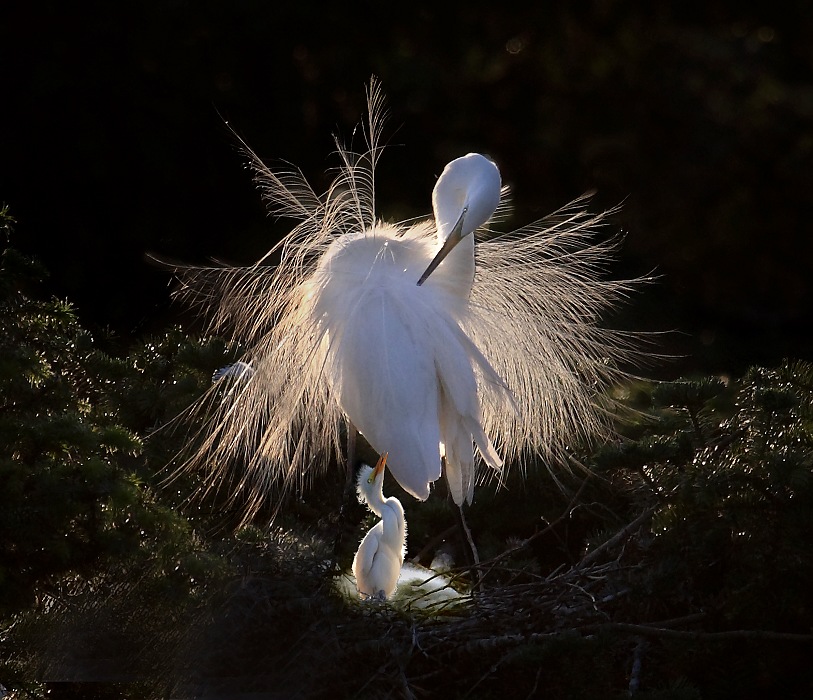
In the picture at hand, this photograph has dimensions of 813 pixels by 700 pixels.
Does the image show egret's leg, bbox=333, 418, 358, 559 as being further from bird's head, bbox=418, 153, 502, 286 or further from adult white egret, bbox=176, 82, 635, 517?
bird's head, bbox=418, 153, 502, 286

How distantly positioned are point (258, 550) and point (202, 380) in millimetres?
834

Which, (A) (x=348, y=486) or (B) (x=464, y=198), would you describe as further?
(A) (x=348, y=486)

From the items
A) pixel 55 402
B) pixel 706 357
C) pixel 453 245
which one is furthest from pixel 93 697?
pixel 706 357

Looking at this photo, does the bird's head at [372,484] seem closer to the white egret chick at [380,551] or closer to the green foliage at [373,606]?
the white egret chick at [380,551]

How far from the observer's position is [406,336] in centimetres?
337

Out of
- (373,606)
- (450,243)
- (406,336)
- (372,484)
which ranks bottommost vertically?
(373,606)

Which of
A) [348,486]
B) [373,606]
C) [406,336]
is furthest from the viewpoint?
[348,486]

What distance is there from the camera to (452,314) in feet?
11.9

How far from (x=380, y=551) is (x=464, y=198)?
1.06 m

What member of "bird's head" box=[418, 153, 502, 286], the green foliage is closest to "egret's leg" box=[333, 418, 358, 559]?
the green foliage

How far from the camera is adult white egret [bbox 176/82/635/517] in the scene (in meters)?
3.35

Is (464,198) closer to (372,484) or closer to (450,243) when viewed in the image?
(450,243)

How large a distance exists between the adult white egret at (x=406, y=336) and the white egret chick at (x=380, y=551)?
0.66ft

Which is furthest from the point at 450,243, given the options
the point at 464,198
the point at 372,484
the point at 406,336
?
the point at 372,484
